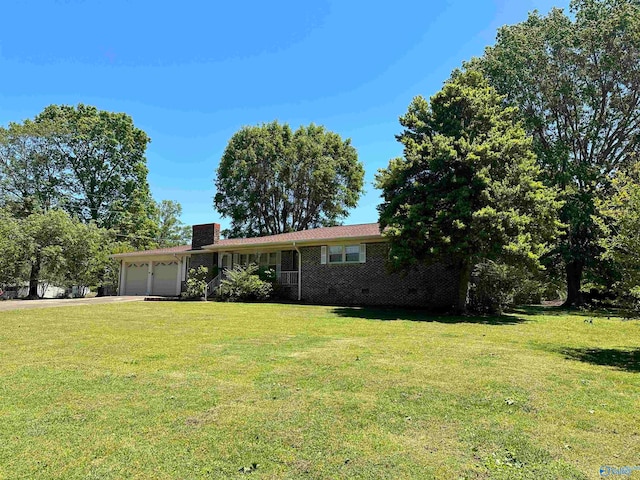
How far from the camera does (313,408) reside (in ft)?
13.7

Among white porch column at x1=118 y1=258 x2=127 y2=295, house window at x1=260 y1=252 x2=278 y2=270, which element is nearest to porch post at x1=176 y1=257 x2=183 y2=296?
white porch column at x1=118 y1=258 x2=127 y2=295

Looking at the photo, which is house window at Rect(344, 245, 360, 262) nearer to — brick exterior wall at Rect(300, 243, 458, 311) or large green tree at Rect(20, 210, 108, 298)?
brick exterior wall at Rect(300, 243, 458, 311)

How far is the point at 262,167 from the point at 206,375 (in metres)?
33.3

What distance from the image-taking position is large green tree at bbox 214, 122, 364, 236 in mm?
37312

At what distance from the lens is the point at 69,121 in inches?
1507

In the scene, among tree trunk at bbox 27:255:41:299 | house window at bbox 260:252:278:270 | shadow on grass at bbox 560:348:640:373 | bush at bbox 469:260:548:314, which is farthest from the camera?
tree trunk at bbox 27:255:41:299

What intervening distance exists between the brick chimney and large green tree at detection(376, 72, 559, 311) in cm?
1224

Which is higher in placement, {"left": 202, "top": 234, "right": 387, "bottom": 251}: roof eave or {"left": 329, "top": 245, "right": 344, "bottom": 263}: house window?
{"left": 202, "top": 234, "right": 387, "bottom": 251}: roof eave

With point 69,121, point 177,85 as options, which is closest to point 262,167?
point 177,85

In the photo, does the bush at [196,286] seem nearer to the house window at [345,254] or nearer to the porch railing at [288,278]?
the porch railing at [288,278]

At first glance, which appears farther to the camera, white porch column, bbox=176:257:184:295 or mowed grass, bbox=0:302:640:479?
white porch column, bbox=176:257:184:295

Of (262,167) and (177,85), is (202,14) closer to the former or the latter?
(177,85)

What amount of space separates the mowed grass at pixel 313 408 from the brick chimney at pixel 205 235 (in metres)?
16.3

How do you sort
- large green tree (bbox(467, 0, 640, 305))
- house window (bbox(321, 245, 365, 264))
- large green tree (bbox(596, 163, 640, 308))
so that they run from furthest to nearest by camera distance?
large green tree (bbox(467, 0, 640, 305)) < house window (bbox(321, 245, 365, 264)) < large green tree (bbox(596, 163, 640, 308))
